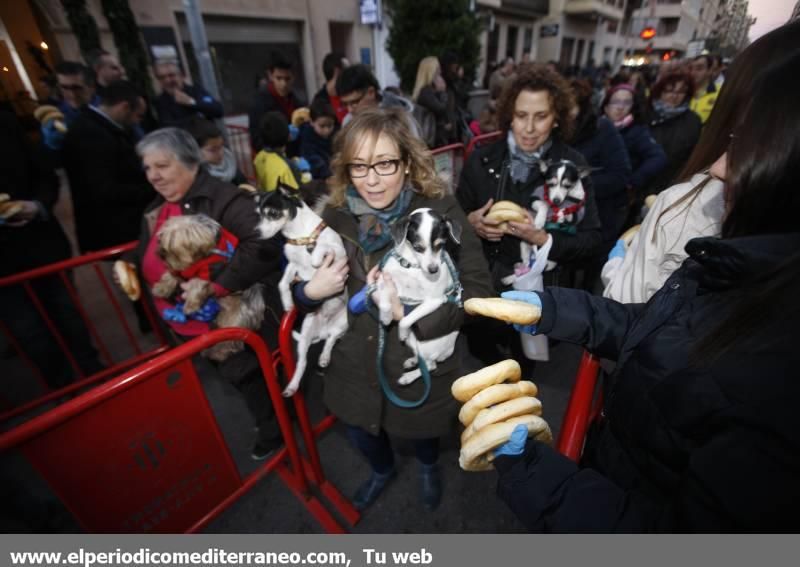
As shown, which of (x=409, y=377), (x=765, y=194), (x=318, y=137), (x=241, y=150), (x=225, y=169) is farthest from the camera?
(x=241, y=150)

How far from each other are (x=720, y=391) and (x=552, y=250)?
173cm

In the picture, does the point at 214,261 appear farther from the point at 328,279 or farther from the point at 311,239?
the point at 328,279

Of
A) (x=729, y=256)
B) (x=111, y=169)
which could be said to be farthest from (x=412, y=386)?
(x=111, y=169)

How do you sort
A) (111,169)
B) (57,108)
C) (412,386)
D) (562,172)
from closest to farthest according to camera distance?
(412,386)
(562,172)
(111,169)
(57,108)

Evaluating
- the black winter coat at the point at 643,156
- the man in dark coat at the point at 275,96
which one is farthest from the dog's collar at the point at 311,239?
the black winter coat at the point at 643,156

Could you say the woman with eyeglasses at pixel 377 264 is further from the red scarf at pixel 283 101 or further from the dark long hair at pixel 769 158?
the red scarf at pixel 283 101

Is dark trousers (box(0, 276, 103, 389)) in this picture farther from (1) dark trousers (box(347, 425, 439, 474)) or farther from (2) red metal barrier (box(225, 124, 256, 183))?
(2) red metal barrier (box(225, 124, 256, 183))

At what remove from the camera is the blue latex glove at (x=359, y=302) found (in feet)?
5.69

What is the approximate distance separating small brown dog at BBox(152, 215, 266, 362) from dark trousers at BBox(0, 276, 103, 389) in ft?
5.23

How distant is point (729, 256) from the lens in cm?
83

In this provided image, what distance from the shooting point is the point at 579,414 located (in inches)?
55.5

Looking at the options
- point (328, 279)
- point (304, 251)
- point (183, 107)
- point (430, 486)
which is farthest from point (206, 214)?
point (183, 107)

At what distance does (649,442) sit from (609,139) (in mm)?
3155

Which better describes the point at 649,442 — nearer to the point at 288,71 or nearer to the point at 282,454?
the point at 282,454
